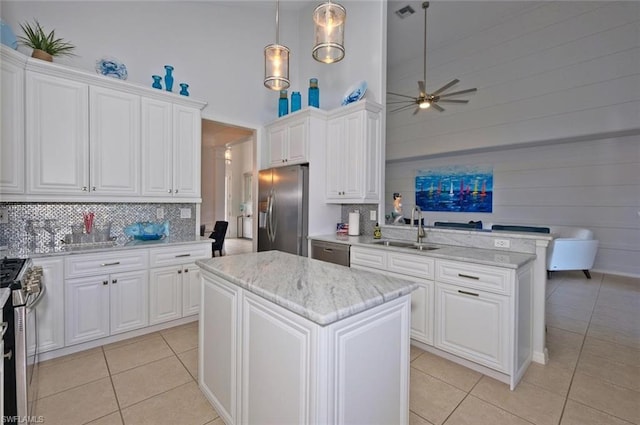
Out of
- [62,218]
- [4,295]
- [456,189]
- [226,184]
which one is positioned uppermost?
[226,184]

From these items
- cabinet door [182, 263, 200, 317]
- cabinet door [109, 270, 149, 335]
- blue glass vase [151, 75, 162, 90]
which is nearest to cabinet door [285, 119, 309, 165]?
blue glass vase [151, 75, 162, 90]

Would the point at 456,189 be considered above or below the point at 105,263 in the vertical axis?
above

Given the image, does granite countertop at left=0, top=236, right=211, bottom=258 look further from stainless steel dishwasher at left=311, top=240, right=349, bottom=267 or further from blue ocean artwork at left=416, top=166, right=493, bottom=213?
blue ocean artwork at left=416, top=166, right=493, bottom=213

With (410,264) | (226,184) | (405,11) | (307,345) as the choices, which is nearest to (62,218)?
(307,345)

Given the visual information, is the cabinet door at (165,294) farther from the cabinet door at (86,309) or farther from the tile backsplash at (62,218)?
the tile backsplash at (62,218)

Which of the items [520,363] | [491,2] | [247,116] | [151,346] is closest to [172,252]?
[151,346]

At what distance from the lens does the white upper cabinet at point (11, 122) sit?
7.07 ft

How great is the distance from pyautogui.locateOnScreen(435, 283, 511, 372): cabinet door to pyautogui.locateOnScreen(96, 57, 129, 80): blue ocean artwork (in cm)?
356

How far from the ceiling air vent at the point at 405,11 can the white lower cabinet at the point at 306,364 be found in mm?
5337

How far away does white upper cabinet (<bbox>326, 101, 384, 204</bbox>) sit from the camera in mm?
3277

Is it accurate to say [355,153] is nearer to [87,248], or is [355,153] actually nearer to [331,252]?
[331,252]

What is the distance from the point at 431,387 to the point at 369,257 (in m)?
1.21

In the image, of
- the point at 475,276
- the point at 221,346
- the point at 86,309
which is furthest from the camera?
the point at 86,309

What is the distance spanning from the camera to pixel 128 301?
8.64 ft
